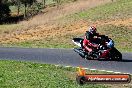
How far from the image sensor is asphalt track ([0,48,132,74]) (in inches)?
829

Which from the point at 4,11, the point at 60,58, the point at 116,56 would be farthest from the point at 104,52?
the point at 4,11

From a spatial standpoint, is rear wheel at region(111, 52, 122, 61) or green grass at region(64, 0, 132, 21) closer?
rear wheel at region(111, 52, 122, 61)

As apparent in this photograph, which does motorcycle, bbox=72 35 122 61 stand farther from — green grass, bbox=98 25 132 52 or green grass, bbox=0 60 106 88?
green grass, bbox=98 25 132 52

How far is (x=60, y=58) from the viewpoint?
2347 cm

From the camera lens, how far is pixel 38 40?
33.4 meters

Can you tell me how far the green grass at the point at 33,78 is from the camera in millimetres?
14562

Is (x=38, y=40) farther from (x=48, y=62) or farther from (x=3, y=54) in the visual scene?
(x=48, y=62)

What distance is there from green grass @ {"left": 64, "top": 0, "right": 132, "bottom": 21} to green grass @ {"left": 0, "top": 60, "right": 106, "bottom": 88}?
22760 millimetres

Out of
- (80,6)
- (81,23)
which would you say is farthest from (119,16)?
(80,6)

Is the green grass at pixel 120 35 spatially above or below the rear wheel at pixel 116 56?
below

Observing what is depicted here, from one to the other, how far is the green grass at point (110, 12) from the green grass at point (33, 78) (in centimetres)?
2276

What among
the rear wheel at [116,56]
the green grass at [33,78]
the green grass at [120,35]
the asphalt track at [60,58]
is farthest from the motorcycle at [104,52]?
the green grass at [120,35]

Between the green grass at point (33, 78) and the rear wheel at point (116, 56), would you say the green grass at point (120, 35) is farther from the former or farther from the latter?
the green grass at point (33, 78)

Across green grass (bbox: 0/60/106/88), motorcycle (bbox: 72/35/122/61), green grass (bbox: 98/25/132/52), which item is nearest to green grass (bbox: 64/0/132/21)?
green grass (bbox: 98/25/132/52)
